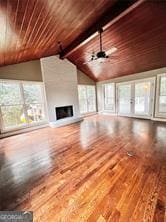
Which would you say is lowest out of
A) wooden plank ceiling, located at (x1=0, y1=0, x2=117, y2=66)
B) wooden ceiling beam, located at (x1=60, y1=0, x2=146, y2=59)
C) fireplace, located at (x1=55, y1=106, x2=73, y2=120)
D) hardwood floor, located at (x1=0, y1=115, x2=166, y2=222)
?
hardwood floor, located at (x1=0, y1=115, x2=166, y2=222)

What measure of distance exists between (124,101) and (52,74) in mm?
4451

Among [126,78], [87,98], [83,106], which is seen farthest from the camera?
[87,98]

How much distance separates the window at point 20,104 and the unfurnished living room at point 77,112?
38 mm

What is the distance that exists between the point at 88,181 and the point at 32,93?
15.4 feet

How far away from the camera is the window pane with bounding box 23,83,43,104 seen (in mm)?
5215

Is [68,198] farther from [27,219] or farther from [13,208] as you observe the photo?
[13,208]

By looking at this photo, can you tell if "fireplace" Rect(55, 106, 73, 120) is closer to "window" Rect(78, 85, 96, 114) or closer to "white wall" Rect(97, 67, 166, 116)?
"window" Rect(78, 85, 96, 114)

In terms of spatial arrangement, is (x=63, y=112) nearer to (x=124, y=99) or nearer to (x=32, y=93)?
(x=32, y=93)

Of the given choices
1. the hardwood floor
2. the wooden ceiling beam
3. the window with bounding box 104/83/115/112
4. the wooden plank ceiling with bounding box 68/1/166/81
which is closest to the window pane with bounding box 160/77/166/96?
the wooden plank ceiling with bounding box 68/1/166/81

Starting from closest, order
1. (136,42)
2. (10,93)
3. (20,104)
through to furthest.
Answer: (136,42) < (10,93) < (20,104)

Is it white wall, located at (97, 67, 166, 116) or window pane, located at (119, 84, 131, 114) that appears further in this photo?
window pane, located at (119, 84, 131, 114)

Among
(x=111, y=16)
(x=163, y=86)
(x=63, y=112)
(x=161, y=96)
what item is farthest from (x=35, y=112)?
(x=163, y=86)

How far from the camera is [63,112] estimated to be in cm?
638

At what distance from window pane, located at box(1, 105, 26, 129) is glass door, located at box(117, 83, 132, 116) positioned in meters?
5.52
